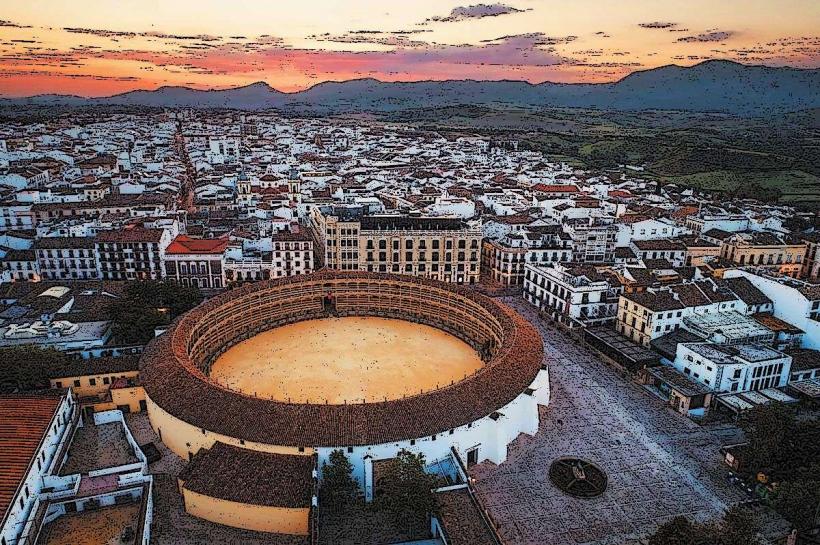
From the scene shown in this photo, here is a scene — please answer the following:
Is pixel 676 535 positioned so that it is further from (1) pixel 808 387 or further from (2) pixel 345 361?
(2) pixel 345 361

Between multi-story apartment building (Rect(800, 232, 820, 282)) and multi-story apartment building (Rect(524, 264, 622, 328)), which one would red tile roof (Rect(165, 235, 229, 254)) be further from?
multi-story apartment building (Rect(800, 232, 820, 282))

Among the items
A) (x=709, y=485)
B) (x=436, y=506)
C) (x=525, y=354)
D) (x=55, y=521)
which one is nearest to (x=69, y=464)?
(x=55, y=521)

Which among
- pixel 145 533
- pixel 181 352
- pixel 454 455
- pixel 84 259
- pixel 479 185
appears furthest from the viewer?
pixel 479 185

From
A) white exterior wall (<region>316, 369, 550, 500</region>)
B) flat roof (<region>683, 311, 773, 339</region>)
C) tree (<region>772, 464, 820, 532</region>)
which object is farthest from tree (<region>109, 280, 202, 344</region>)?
flat roof (<region>683, 311, 773, 339</region>)

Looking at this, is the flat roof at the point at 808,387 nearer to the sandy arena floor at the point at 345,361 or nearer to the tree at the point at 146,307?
the sandy arena floor at the point at 345,361

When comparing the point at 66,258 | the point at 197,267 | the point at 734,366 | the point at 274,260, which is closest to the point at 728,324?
the point at 734,366

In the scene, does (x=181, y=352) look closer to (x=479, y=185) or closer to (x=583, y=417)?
(x=583, y=417)
